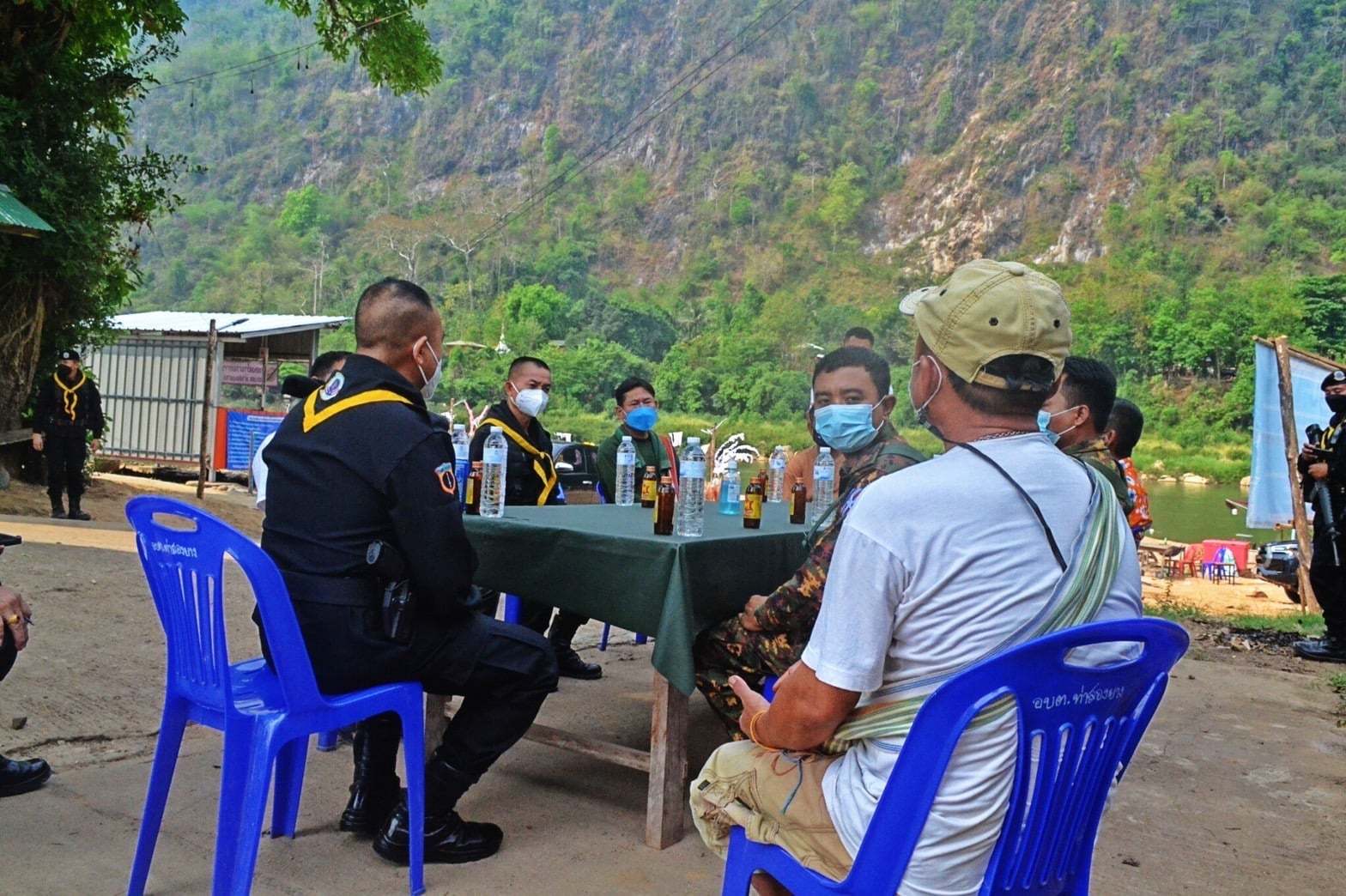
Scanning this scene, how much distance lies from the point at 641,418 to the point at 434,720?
7.87 ft

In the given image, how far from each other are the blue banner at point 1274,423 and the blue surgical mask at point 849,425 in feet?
24.6

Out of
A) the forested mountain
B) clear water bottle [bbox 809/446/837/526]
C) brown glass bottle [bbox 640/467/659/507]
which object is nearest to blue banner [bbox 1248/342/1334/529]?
clear water bottle [bbox 809/446/837/526]

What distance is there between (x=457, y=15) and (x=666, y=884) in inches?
5410

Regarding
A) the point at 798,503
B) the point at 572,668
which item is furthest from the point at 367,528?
the point at 572,668

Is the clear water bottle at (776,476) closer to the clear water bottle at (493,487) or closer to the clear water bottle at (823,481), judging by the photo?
the clear water bottle at (823,481)

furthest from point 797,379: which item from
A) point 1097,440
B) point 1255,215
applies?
point 1097,440

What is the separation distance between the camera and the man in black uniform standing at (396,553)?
2.69 metres

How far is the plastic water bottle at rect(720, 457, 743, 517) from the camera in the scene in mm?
4428

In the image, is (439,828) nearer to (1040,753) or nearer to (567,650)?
(1040,753)

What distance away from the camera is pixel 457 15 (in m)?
128

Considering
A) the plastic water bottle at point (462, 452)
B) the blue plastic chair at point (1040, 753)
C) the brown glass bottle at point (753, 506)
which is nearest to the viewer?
the blue plastic chair at point (1040, 753)

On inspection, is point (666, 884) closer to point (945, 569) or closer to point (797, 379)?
point (945, 569)

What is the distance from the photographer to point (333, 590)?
2.69 metres

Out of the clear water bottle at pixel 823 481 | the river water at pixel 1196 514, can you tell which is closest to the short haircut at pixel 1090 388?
the clear water bottle at pixel 823 481
